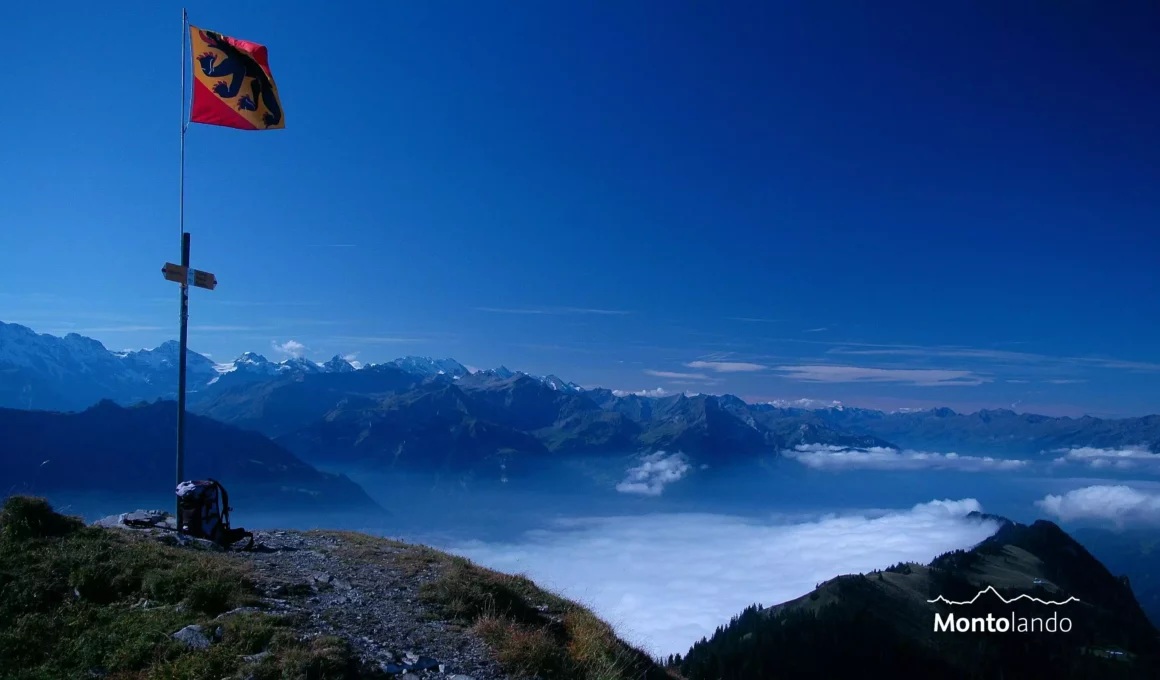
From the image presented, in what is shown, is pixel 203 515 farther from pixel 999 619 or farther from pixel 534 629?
pixel 999 619

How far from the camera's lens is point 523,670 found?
9.38m

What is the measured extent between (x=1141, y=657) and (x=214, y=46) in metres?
251

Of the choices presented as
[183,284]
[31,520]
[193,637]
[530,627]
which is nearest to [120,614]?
[193,637]

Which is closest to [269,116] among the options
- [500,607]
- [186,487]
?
[186,487]

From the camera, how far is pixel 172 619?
9836mm

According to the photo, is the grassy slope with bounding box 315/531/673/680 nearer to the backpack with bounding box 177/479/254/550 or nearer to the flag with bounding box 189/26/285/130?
the backpack with bounding box 177/479/254/550

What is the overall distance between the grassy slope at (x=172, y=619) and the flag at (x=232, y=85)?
11.6 metres

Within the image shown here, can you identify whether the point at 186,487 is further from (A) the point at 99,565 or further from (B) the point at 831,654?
(B) the point at 831,654

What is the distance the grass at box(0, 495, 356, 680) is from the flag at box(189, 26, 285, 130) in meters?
11.6

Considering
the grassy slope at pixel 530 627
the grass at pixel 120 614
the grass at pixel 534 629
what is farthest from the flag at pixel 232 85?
A: the grass at pixel 534 629

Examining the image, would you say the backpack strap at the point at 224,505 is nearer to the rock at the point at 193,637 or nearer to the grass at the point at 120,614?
the grass at the point at 120,614

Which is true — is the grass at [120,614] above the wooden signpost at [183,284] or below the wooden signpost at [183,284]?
below

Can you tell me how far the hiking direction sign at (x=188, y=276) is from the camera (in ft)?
56.7

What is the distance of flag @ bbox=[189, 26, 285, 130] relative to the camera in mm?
18016
